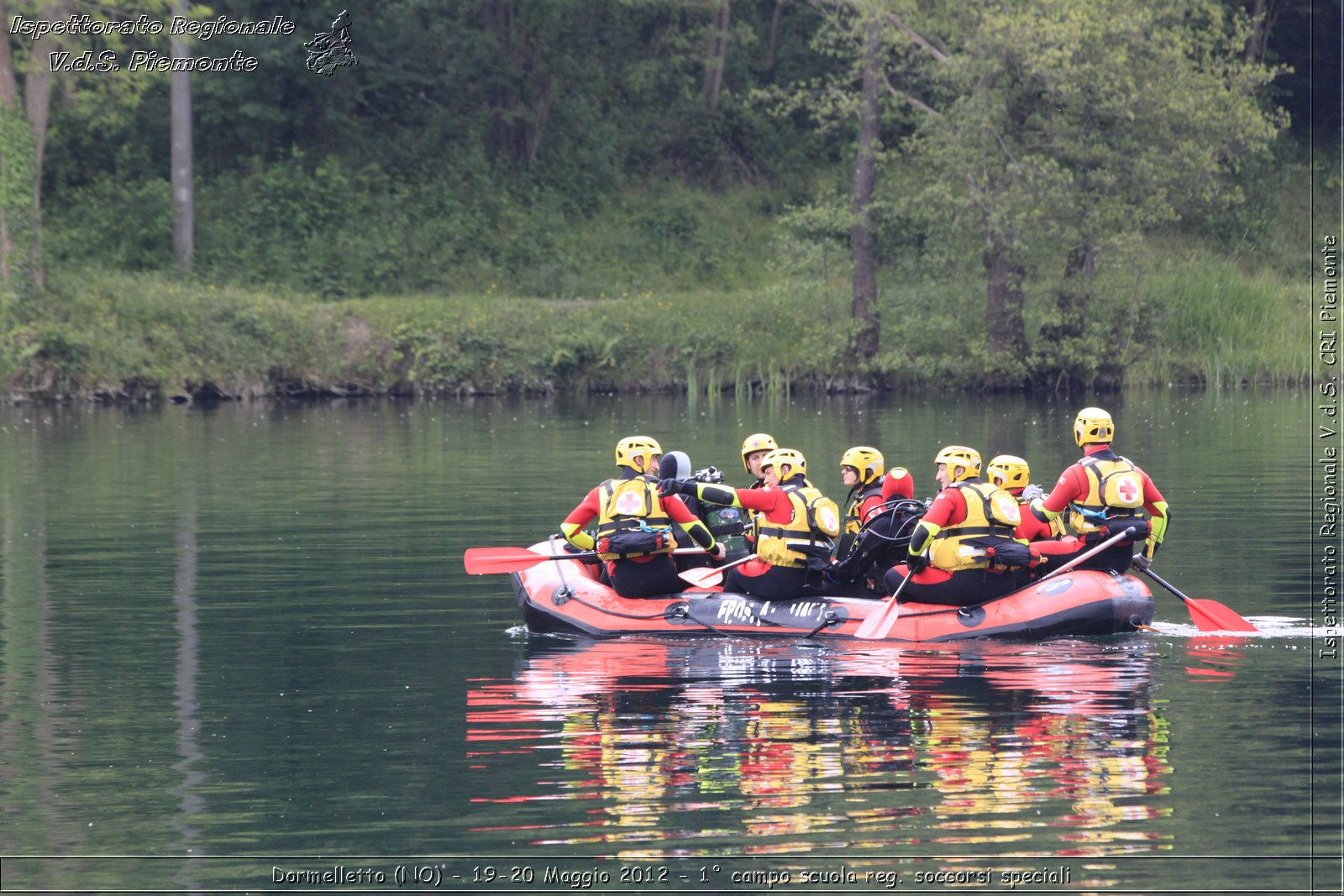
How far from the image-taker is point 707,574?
15023 mm

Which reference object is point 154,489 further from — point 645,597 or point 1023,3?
point 1023,3

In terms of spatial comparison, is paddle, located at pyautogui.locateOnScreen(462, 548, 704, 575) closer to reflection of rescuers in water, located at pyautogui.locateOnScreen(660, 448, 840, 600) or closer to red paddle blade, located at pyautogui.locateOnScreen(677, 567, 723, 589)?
red paddle blade, located at pyautogui.locateOnScreen(677, 567, 723, 589)

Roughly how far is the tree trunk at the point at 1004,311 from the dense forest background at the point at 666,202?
7 cm

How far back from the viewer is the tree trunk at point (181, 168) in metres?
40.7

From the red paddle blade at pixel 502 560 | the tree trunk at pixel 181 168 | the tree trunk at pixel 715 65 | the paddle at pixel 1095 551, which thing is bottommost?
the red paddle blade at pixel 502 560

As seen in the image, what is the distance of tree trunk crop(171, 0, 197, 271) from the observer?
40.7 meters

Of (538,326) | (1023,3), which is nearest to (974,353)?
(1023,3)

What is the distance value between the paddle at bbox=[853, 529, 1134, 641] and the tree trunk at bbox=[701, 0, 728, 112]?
36.1m

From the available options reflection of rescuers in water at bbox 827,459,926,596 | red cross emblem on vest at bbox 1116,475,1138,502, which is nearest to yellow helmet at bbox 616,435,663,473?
reflection of rescuers in water at bbox 827,459,926,596

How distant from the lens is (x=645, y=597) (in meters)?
14.5

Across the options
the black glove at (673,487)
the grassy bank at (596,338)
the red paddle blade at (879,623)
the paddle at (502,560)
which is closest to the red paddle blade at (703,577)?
the paddle at (502,560)

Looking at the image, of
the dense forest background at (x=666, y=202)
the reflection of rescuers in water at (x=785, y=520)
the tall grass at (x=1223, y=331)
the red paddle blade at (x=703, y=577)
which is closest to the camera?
the reflection of rescuers in water at (x=785, y=520)

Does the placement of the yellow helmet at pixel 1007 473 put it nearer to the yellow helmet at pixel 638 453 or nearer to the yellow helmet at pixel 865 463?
the yellow helmet at pixel 865 463

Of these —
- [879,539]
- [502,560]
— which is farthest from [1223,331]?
[502,560]
